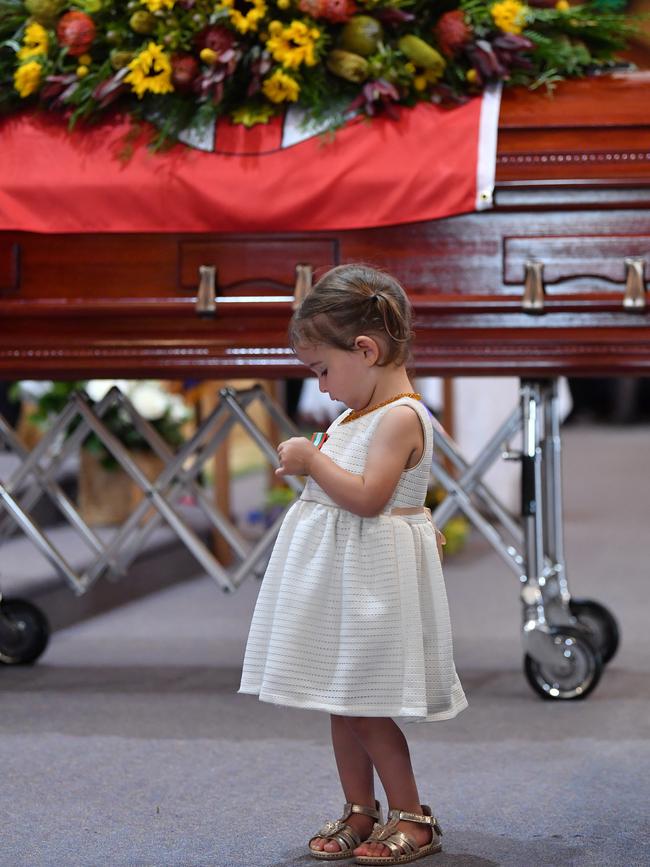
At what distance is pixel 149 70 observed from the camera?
7.73 ft

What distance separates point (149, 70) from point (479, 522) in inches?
41.1

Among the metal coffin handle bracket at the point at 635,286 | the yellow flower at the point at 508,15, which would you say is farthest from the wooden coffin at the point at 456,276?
the yellow flower at the point at 508,15

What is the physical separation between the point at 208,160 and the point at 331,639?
1024 millimetres

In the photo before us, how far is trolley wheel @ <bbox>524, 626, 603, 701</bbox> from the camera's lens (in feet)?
8.27

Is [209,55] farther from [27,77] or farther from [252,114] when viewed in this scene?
[27,77]

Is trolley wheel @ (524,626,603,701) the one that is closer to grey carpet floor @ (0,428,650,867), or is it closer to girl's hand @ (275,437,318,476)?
grey carpet floor @ (0,428,650,867)

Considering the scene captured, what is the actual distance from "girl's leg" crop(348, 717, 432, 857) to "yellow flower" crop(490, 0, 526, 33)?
4.19ft

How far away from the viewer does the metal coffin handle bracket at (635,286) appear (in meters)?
2.35

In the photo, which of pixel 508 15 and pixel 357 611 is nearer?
pixel 357 611

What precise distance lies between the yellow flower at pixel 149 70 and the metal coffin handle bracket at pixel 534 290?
0.70m

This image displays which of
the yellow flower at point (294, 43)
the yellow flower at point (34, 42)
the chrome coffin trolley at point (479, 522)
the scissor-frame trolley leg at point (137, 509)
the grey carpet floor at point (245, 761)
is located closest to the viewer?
the grey carpet floor at point (245, 761)

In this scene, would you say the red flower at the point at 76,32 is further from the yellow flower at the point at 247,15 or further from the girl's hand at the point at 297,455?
the girl's hand at the point at 297,455

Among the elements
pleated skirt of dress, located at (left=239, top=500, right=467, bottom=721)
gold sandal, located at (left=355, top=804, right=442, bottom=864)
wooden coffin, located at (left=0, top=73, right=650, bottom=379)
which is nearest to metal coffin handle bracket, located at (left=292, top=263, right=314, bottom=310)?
wooden coffin, located at (left=0, top=73, right=650, bottom=379)

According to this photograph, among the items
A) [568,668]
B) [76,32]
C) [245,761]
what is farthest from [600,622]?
[76,32]
